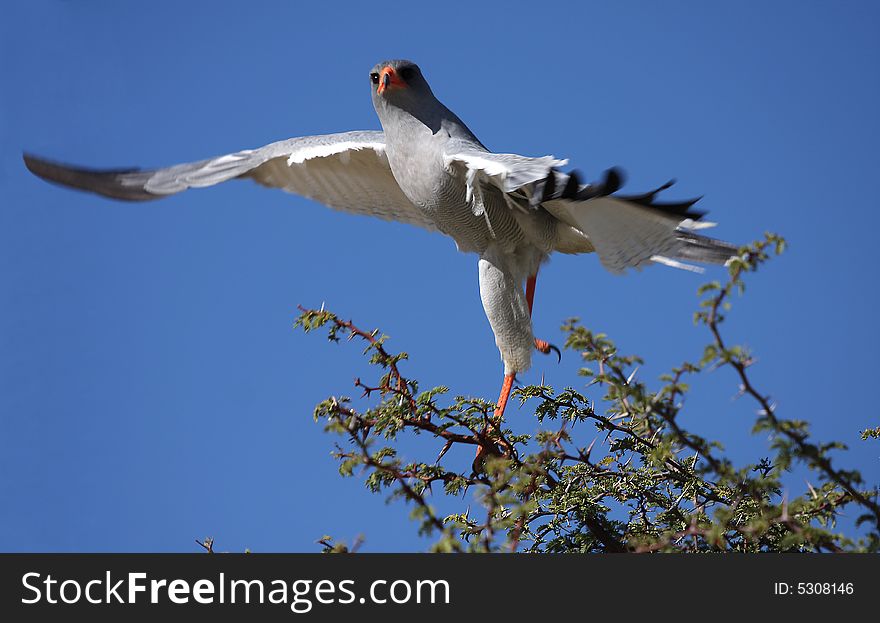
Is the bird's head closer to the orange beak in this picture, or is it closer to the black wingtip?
the orange beak

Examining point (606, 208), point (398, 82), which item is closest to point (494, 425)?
point (606, 208)

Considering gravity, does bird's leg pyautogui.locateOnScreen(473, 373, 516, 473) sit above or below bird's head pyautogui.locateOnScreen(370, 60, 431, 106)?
below

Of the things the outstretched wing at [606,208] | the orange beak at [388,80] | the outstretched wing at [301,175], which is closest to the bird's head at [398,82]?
the orange beak at [388,80]

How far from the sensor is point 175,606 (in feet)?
→ 9.33

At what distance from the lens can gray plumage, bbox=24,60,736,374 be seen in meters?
4.04

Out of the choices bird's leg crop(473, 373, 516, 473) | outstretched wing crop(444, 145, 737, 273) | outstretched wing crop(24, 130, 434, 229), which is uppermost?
outstretched wing crop(24, 130, 434, 229)

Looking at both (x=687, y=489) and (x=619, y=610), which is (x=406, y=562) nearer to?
(x=619, y=610)

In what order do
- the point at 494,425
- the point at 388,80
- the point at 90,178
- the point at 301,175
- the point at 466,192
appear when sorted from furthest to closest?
the point at 90,178 < the point at 301,175 < the point at 388,80 < the point at 466,192 < the point at 494,425

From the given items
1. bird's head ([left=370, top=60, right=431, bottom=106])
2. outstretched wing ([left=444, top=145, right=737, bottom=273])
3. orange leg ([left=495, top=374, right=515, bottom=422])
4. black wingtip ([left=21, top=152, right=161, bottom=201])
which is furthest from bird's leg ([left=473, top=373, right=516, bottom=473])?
black wingtip ([left=21, top=152, right=161, bottom=201])

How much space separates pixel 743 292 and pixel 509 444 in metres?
1.46

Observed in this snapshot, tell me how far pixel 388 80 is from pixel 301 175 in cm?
90

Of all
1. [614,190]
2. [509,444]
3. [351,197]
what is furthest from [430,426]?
[351,197]

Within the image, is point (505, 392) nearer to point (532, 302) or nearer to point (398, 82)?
point (532, 302)

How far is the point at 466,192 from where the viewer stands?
4539mm
